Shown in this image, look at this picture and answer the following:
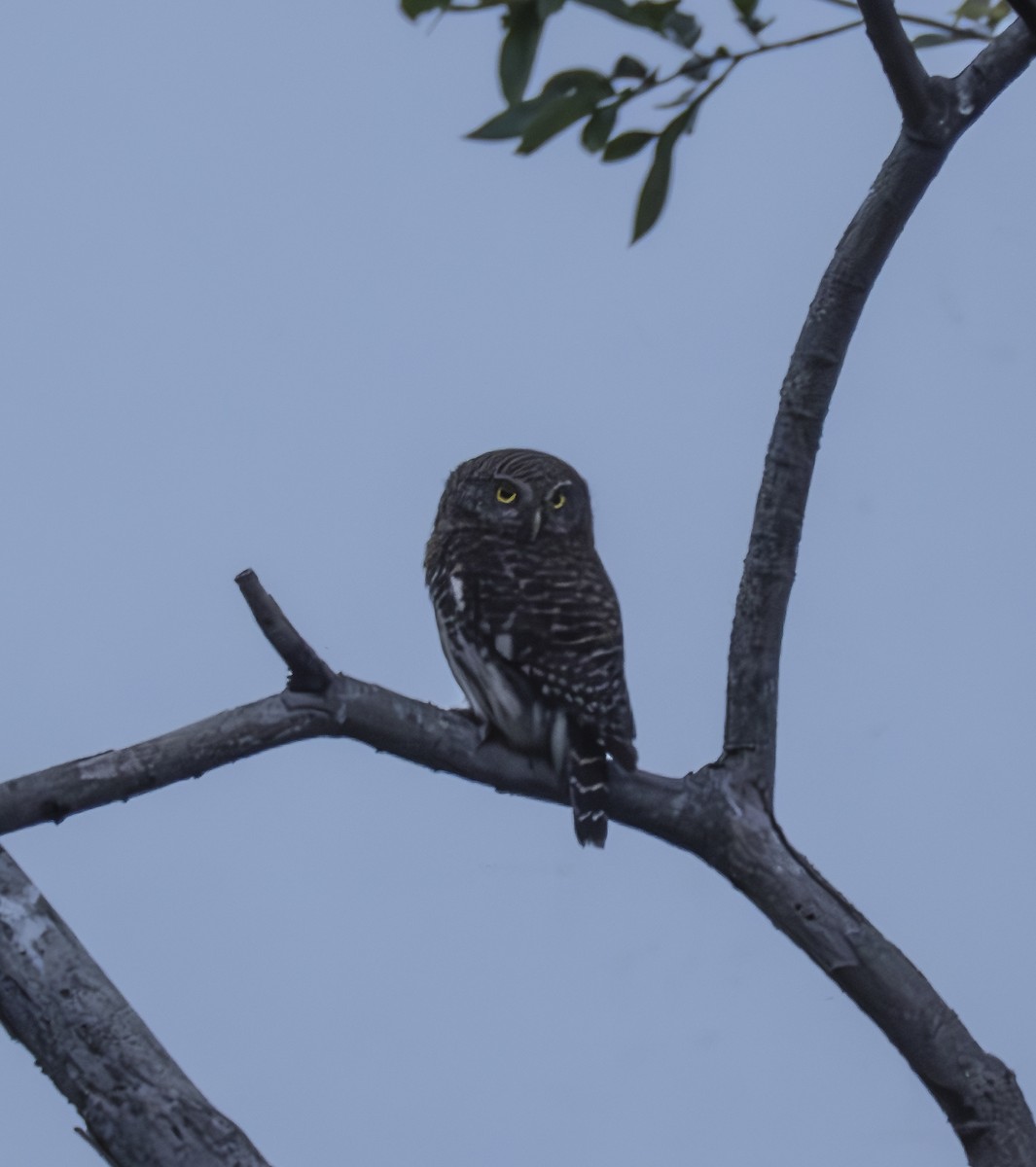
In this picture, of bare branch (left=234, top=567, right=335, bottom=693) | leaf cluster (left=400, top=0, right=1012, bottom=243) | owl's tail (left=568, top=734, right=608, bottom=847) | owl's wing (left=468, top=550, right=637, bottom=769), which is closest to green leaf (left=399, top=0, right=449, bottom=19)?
leaf cluster (left=400, top=0, right=1012, bottom=243)

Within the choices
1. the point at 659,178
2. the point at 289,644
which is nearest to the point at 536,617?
the point at 289,644

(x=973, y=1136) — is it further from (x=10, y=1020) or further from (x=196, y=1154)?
(x=10, y=1020)

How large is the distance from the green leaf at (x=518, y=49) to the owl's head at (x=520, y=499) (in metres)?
2.03

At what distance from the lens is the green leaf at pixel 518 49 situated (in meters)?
2.25

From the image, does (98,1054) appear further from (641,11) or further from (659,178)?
(641,11)

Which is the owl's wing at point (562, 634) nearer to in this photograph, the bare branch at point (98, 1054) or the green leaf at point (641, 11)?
the bare branch at point (98, 1054)

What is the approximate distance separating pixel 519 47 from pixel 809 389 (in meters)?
0.97

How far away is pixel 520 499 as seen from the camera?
433 cm

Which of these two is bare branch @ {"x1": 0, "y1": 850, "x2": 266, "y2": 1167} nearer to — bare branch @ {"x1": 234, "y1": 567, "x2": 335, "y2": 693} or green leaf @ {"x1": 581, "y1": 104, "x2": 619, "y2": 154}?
bare branch @ {"x1": 234, "y1": 567, "x2": 335, "y2": 693}

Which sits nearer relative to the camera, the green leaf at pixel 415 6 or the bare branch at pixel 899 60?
the green leaf at pixel 415 6

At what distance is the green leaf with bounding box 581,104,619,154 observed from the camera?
2.55 m

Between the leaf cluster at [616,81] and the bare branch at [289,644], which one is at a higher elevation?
the leaf cluster at [616,81]

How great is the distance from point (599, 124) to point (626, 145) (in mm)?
104

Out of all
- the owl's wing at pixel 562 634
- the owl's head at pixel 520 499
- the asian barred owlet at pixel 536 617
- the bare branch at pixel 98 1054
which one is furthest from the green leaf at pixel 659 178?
the owl's head at pixel 520 499
